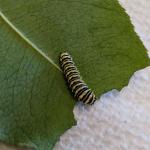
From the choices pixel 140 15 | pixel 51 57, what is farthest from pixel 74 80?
pixel 140 15

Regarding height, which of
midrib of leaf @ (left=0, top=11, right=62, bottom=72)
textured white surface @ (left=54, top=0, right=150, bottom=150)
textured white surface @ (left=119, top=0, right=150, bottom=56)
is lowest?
textured white surface @ (left=54, top=0, right=150, bottom=150)

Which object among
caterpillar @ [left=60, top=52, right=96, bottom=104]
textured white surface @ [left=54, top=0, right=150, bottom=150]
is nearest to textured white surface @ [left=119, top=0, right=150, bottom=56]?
textured white surface @ [left=54, top=0, right=150, bottom=150]

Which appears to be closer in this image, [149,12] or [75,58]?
[75,58]

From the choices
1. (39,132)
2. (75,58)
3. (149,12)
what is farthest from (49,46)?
(149,12)

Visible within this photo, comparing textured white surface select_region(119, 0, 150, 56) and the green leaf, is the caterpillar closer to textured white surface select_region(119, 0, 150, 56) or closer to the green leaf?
the green leaf

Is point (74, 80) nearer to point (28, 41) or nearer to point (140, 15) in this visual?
point (28, 41)

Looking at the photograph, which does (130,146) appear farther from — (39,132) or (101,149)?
(39,132)
